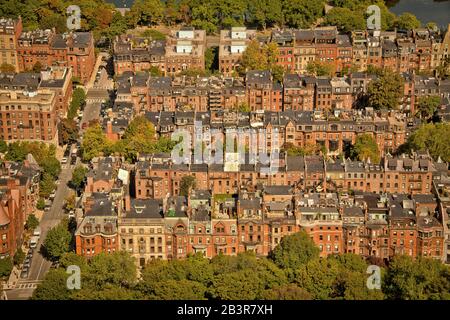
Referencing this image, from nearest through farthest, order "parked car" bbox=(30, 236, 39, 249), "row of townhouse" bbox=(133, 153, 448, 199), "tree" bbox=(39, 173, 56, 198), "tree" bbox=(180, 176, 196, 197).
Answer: "parked car" bbox=(30, 236, 39, 249)
"tree" bbox=(180, 176, 196, 197)
"row of townhouse" bbox=(133, 153, 448, 199)
"tree" bbox=(39, 173, 56, 198)

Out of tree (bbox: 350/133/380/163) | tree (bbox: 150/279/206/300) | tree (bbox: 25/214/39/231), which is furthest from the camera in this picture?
tree (bbox: 350/133/380/163)

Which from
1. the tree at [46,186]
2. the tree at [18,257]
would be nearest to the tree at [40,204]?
the tree at [46,186]

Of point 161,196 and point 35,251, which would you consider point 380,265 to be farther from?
point 35,251

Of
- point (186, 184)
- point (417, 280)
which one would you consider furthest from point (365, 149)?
point (417, 280)

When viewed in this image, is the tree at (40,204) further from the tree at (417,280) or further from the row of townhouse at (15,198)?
the tree at (417,280)

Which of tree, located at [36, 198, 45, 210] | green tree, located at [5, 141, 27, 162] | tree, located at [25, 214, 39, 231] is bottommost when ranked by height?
tree, located at [25, 214, 39, 231]

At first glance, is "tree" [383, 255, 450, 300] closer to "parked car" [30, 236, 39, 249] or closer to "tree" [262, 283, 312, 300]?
"tree" [262, 283, 312, 300]

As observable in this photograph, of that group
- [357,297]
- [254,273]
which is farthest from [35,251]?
[357,297]

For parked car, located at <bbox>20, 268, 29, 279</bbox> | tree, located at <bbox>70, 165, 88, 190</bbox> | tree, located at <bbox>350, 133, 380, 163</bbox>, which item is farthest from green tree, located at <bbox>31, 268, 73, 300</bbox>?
tree, located at <bbox>350, 133, 380, 163</bbox>
